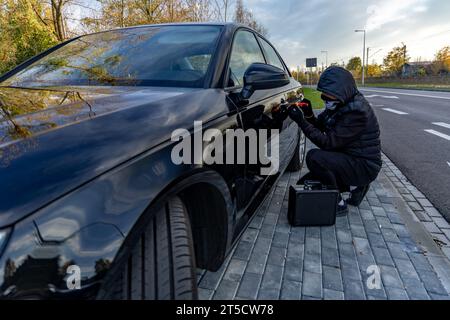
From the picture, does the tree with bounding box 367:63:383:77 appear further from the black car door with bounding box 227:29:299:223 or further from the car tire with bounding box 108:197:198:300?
the car tire with bounding box 108:197:198:300

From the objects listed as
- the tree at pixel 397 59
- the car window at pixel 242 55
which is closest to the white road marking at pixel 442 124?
the car window at pixel 242 55

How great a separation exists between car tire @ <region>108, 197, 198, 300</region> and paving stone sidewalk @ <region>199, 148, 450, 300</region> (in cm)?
79

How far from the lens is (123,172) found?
944 mm

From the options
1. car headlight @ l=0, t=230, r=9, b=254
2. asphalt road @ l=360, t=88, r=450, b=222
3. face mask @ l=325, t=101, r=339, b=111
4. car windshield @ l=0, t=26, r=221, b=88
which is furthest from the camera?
asphalt road @ l=360, t=88, r=450, b=222

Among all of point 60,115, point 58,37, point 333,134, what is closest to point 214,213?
point 60,115

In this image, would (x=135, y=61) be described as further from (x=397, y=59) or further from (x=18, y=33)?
(x=397, y=59)

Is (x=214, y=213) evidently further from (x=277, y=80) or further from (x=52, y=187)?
(x=277, y=80)

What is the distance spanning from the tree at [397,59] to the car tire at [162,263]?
6265 cm

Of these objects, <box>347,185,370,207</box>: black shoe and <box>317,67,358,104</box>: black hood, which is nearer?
<box>317,67,358,104</box>: black hood

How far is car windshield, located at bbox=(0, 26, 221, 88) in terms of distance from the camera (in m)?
1.78

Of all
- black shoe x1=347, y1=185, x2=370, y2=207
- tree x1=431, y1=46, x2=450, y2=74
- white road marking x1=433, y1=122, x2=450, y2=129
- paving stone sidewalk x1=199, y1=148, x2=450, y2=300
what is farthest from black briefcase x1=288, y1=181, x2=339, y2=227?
tree x1=431, y1=46, x2=450, y2=74

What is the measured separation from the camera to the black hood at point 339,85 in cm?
253

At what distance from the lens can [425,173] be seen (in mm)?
4332
